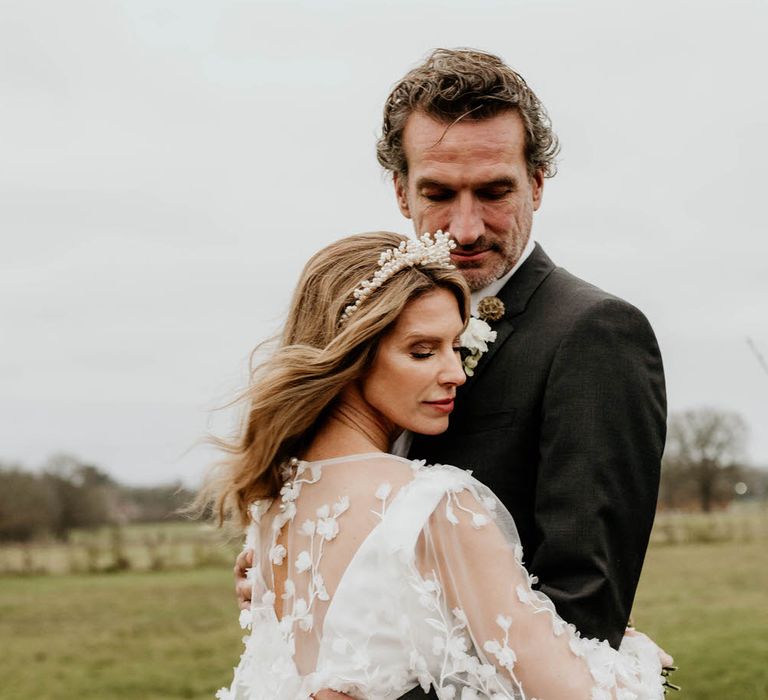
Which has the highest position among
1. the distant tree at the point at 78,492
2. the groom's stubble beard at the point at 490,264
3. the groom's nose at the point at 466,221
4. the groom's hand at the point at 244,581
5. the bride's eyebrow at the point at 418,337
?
the groom's nose at the point at 466,221

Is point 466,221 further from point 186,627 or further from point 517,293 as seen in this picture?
point 186,627

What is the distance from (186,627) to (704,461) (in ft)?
92.0

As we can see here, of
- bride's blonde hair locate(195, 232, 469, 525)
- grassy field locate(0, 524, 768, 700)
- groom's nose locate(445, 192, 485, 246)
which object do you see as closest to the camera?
bride's blonde hair locate(195, 232, 469, 525)

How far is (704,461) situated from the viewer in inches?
1828

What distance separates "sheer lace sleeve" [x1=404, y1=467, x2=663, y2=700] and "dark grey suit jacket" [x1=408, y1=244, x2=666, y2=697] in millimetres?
108

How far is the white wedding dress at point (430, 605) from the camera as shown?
304 centimetres

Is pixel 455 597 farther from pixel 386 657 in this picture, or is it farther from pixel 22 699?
pixel 22 699

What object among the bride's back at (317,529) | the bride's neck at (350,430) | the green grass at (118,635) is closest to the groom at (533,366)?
the bride's neck at (350,430)

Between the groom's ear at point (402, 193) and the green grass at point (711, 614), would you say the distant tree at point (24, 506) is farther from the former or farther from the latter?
the groom's ear at point (402, 193)

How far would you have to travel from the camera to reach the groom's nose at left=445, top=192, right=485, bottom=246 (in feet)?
12.9

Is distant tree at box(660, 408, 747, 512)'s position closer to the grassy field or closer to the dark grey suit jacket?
the grassy field

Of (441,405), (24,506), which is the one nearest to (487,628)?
(441,405)

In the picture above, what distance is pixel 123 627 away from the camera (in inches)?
1049

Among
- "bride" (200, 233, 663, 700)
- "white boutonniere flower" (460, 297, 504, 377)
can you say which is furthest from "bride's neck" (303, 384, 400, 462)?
"white boutonniere flower" (460, 297, 504, 377)
